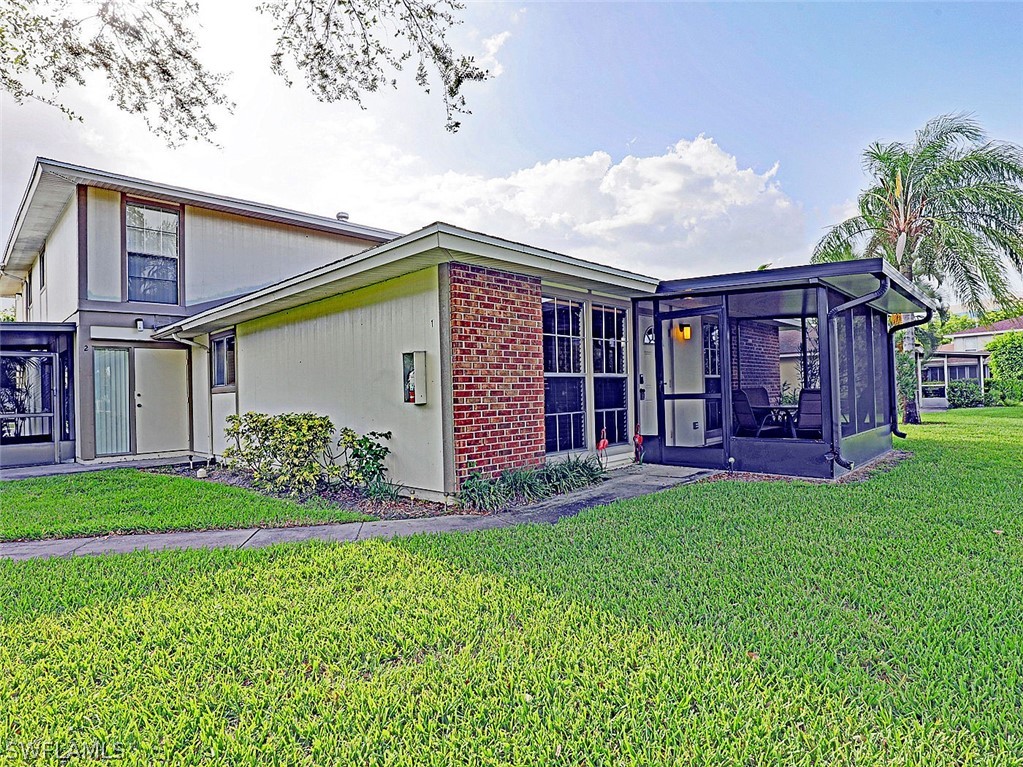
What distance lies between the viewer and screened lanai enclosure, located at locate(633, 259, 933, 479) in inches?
275

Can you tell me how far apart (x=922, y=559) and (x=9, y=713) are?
4887 millimetres

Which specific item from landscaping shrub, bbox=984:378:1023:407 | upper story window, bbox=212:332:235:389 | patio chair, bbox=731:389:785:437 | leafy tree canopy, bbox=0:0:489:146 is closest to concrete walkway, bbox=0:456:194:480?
upper story window, bbox=212:332:235:389

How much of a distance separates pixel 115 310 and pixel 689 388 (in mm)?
10141

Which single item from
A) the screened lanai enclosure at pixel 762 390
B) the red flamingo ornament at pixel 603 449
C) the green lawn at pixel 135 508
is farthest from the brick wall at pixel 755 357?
the green lawn at pixel 135 508

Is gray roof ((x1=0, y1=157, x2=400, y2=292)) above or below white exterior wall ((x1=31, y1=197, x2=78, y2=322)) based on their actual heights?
above

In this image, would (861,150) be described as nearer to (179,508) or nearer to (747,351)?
(747,351)

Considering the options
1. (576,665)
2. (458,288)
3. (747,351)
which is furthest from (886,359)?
(576,665)

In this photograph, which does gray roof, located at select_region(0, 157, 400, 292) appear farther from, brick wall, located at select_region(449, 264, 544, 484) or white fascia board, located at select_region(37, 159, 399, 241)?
brick wall, located at select_region(449, 264, 544, 484)

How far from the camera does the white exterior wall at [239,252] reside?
11.6m

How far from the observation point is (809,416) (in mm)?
8102

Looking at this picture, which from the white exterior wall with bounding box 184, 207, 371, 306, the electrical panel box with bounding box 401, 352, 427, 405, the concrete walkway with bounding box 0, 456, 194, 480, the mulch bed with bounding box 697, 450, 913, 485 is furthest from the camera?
the white exterior wall with bounding box 184, 207, 371, 306

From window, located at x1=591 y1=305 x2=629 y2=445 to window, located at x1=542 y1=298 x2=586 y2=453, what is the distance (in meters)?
0.31

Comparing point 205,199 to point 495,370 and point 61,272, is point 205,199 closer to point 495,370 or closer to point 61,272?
point 61,272

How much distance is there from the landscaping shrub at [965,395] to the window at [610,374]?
19.4m
